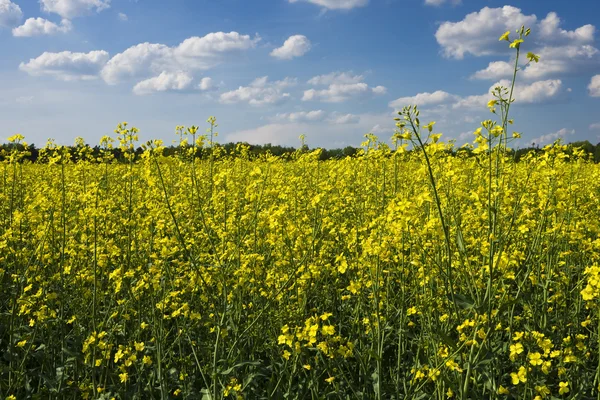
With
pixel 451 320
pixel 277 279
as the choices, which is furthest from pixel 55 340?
pixel 451 320

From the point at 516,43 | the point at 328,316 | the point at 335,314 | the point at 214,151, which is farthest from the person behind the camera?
the point at 214,151

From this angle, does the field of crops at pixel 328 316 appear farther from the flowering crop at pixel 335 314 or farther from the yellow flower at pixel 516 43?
the yellow flower at pixel 516 43

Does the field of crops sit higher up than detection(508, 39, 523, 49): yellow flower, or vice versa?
detection(508, 39, 523, 49): yellow flower

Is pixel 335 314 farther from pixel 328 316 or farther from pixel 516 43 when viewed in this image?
pixel 516 43

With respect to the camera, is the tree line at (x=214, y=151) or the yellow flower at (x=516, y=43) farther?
the tree line at (x=214, y=151)

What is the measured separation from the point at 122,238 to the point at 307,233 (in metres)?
1.79

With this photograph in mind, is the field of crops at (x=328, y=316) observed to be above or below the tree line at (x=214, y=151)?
below

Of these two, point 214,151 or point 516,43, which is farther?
point 214,151

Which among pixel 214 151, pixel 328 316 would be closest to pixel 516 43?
pixel 328 316

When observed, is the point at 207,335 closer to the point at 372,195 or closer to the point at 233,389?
the point at 233,389

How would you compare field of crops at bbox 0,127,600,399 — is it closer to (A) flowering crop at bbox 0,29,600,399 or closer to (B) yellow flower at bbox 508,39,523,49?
(A) flowering crop at bbox 0,29,600,399

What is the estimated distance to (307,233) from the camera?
14.9 ft

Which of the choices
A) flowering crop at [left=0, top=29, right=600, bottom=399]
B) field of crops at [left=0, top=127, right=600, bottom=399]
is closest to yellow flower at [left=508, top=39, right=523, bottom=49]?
flowering crop at [left=0, top=29, right=600, bottom=399]

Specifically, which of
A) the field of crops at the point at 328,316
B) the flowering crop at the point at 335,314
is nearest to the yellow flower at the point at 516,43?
the flowering crop at the point at 335,314
